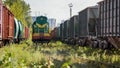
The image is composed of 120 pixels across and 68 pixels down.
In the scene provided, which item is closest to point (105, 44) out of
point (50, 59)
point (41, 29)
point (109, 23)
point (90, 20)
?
point (109, 23)

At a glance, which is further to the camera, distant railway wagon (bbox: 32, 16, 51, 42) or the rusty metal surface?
distant railway wagon (bbox: 32, 16, 51, 42)

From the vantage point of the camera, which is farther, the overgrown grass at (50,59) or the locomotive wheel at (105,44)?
the locomotive wheel at (105,44)

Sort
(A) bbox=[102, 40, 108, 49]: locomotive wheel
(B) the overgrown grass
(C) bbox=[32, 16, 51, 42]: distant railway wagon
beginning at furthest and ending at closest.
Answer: (C) bbox=[32, 16, 51, 42]: distant railway wagon < (A) bbox=[102, 40, 108, 49]: locomotive wheel < (B) the overgrown grass

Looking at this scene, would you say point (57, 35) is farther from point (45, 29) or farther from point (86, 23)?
point (86, 23)

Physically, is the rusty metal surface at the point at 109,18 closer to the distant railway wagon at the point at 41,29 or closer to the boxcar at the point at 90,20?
the boxcar at the point at 90,20

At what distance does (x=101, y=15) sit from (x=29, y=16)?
9663 centimetres

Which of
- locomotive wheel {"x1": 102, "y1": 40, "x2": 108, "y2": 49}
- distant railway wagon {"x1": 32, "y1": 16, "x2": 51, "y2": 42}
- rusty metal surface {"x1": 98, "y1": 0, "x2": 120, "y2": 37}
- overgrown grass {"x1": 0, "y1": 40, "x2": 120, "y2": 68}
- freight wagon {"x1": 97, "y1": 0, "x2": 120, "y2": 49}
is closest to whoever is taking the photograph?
overgrown grass {"x1": 0, "y1": 40, "x2": 120, "y2": 68}

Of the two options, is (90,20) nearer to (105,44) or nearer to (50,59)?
(105,44)

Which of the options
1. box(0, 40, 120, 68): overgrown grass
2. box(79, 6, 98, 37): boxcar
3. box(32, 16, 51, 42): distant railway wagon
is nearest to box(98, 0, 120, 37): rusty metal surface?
box(0, 40, 120, 68): overgrown grass

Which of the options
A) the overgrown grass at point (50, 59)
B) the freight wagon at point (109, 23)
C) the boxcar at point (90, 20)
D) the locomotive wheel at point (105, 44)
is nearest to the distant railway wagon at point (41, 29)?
the boxcar at point (90, 20)

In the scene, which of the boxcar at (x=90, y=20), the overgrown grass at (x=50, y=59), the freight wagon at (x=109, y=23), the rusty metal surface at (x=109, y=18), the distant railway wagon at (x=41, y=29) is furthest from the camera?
the distant railway wagon at (x=41, y=29)

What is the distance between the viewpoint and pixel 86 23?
35.9 metres

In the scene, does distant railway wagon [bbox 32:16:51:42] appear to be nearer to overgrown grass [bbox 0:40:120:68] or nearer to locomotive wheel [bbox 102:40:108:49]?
locomotive wheel [bbox 102:40:108:49]

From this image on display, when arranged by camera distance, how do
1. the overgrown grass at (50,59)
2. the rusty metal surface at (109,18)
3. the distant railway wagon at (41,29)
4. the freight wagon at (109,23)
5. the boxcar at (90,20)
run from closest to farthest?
the overgrown grass at (50,59)
the freight wagon at (109,23)
the rusty metal surface at (109,18)
the boxcar at (90,20)
the distant railway wagon at (41,29)
